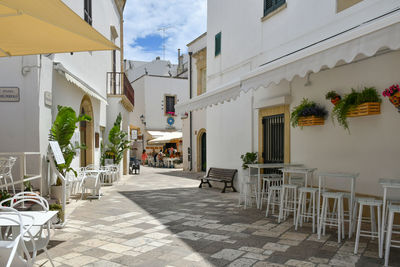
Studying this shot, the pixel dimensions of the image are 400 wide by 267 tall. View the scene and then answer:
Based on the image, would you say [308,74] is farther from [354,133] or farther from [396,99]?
[396,99]

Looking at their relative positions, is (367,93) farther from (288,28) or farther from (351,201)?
A: (288,28)

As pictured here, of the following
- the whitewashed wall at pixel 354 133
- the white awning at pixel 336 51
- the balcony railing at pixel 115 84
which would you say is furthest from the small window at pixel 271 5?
the balcony railing at pixel 115 84

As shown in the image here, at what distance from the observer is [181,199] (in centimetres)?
909

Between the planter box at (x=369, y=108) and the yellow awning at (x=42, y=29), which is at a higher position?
the yellow awning at (x=42, y=29)

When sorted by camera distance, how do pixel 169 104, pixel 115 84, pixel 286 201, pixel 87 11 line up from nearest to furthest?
pixel 286 201
pixel 87 11
pixel 115 84
pixel 169 104

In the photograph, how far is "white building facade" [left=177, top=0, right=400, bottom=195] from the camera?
5062 mm

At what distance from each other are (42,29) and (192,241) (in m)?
3.67

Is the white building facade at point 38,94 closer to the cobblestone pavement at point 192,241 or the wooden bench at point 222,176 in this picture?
the cobblestone pavement at point 192,241

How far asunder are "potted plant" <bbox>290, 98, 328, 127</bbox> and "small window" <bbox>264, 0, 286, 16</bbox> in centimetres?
285

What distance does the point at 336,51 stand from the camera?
15.0ft

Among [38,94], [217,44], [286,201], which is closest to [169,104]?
[217,44]

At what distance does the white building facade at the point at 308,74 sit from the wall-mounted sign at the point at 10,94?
439 cm

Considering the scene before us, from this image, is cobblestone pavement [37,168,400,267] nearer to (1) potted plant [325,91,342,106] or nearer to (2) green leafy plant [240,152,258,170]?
(2) green leafy plant [240,152,258,170]

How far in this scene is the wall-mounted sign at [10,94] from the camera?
702cm
